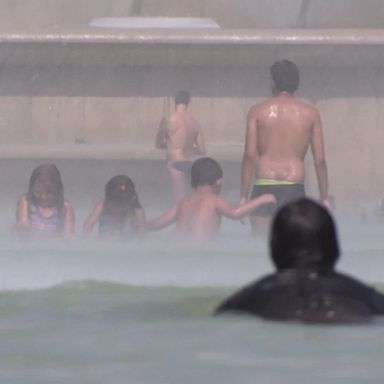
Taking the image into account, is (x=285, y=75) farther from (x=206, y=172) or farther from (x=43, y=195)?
(x=43, y=195)

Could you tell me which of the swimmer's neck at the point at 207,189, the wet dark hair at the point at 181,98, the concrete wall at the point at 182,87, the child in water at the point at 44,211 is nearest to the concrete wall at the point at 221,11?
the concrete wall at the point at 182,87

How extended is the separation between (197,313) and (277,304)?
700 mm

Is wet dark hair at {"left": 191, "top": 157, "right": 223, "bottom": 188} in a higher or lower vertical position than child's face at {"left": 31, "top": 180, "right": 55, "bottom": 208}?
higher

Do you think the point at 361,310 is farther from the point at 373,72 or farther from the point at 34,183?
the point at 373,72

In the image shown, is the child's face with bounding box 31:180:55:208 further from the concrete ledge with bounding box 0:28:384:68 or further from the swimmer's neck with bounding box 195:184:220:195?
the concrete ledge with bounding box 0:28:384:68

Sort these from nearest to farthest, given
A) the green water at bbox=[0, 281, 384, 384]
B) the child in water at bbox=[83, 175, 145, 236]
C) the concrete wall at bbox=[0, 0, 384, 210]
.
A: the green water at bbox=[0, 281, 384, 384], the child in water at bbox=[83, 175, 145, 236], the concrete wall at bbox=[0, 0, 384, 210]

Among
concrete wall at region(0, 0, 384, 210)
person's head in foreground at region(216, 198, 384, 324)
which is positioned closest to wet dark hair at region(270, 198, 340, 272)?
person's head in foreground at region(216, 198, 384, 324)

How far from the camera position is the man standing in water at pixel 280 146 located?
9.00 metres

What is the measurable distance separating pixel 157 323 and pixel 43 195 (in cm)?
351

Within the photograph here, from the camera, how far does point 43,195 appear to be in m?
9.16

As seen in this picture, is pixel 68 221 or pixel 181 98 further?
pixel 181 98

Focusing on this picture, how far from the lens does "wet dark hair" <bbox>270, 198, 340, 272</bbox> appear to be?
5305 millimetres

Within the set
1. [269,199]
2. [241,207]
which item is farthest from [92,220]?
[269,199]

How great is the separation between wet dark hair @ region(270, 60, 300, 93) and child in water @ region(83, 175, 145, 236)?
105 centimetres
